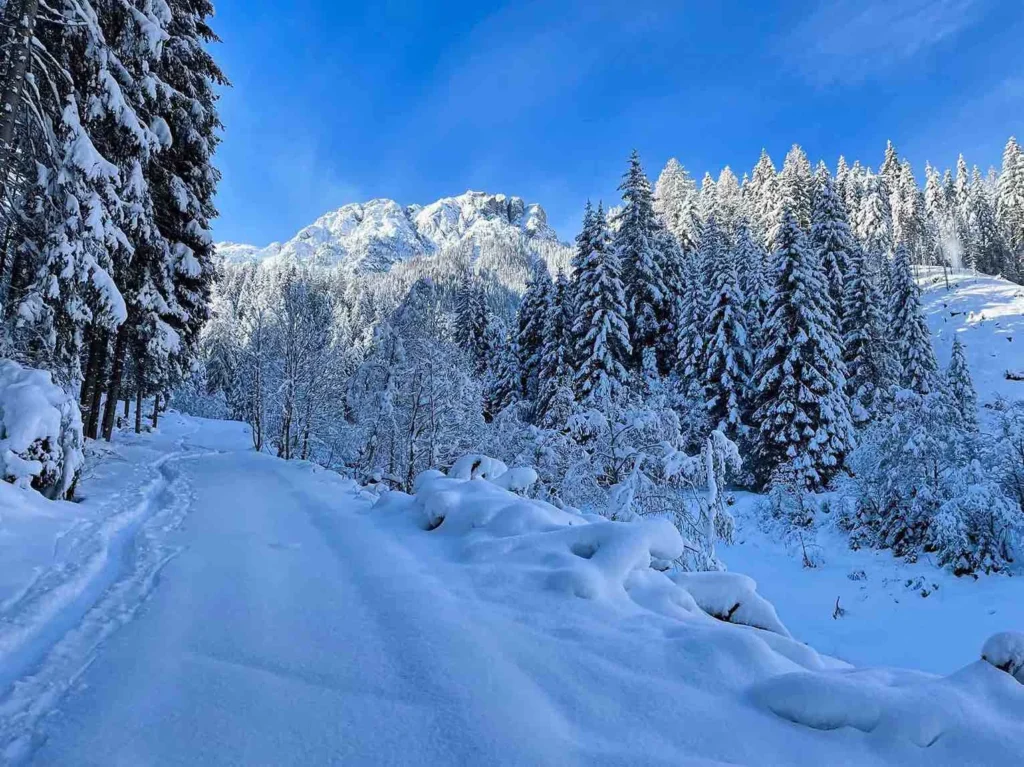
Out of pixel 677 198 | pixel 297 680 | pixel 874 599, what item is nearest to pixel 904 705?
pixel 297 680

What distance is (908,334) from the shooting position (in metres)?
34.8

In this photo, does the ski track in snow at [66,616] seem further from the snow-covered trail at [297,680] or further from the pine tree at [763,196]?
the pine tree at [763,196]

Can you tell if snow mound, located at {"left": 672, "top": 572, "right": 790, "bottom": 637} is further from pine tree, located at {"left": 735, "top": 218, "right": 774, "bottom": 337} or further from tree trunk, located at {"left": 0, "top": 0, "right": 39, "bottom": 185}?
pine tree, located at {"left": 735, "top": 218, "right": 774, "bottom": 337}

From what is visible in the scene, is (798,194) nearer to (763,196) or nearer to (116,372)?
(763,196)

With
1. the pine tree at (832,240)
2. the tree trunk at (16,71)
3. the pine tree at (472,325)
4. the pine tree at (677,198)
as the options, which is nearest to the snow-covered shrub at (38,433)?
the tree trunk at (16,71)

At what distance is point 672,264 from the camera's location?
33281 mm

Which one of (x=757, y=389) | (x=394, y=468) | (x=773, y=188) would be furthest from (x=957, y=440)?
(x=773, y=188)

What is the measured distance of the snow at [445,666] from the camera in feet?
8.30

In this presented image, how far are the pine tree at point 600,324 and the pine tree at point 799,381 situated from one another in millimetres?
6622

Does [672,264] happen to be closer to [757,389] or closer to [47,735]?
[757,389]

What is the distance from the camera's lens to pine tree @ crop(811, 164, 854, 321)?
102 feet

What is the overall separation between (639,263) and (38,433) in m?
27.9

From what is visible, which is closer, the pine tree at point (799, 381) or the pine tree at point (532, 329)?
the pine tree at point (799, 381)

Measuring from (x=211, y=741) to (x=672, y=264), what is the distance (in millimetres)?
34019
